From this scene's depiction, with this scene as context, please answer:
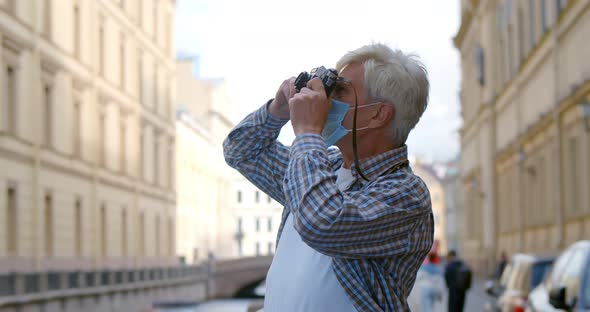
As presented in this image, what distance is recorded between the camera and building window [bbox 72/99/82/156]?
129 feet

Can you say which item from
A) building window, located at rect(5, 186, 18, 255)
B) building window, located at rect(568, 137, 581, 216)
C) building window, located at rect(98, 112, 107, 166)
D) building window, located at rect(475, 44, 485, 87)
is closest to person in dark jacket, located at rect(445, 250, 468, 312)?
building window, located at rect(568, 137, 581, 216)

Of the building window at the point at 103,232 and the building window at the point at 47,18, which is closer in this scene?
the building window at the point at 47,18

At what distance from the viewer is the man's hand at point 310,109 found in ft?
9.41

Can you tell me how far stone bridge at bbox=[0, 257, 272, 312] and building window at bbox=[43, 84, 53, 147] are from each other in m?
4.36

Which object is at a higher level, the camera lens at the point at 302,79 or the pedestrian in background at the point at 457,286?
the camera lens at the point at 302,79

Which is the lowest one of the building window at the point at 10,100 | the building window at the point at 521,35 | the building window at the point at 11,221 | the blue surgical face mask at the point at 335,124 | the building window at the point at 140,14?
the blue surgical face mask at the point at 335,124

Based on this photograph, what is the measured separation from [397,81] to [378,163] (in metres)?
0.22

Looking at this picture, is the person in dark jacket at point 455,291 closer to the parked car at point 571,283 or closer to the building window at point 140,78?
the parked car at point 571,283

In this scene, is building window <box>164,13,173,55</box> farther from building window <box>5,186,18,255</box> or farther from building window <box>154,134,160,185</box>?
building window <box>5,186,18,255</box>

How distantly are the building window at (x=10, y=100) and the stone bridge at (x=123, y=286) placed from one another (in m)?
4.34

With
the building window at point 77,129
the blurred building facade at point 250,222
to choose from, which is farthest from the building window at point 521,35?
the blurred building facade at point 250,222

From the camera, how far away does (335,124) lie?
116 inches

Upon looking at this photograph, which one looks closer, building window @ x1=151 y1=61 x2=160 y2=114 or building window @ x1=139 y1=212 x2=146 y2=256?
building window @ x1=139 y1=212 x2=146 y2=256

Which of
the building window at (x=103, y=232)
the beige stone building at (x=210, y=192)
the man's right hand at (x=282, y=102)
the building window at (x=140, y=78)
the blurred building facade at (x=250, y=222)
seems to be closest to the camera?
the man's right hand at (x=282, y=102)
